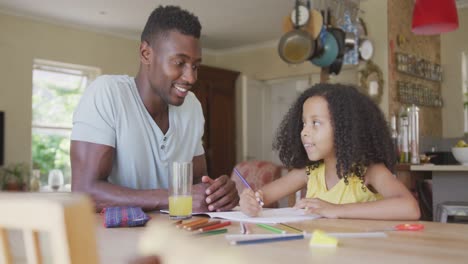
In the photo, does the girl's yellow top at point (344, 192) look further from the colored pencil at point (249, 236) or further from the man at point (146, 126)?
the colored pencil at point (249, 236)

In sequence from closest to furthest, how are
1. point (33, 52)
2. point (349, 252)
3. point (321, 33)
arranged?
1. point (349, 252)
2. point (321, 33)
3. point (33, 52)

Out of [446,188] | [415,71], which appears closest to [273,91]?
[415,71]

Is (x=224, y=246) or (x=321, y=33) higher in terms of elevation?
(x=321, y=33)

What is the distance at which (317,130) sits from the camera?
5.10ft

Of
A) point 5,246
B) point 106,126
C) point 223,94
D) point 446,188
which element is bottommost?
point 446,188

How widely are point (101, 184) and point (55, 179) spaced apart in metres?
4.99

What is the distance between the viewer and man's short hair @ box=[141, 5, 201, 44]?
163 centimetres

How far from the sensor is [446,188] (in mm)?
3502

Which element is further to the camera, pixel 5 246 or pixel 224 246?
pixel 224 246

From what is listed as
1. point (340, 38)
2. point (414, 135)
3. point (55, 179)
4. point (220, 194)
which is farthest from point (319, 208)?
point (55, 179)

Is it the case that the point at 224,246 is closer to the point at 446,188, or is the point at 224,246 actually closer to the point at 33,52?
the point at 446,188

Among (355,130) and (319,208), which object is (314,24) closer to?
(355,130)

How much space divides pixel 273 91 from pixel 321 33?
3064mm

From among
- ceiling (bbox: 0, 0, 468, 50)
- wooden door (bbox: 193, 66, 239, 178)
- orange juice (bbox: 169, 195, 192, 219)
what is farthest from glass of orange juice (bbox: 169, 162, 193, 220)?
wooden door (bbox: 193, 66, 239, 178)
